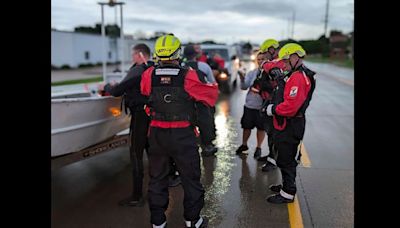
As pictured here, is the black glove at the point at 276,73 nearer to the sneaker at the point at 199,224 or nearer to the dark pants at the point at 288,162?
the dark pants at the point at 288,162

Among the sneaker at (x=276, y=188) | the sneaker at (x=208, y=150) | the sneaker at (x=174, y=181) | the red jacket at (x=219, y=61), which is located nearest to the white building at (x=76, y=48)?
the red jacket at (x=219, y=61)

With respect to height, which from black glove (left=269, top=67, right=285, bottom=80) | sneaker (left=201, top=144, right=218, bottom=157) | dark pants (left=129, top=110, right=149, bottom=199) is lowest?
sneaker (left=201, top=144, right=218, bottom=157)

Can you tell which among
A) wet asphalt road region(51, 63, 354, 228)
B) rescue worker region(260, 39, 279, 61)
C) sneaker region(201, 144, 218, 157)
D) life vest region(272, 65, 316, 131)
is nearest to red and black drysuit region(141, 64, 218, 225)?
wet asphalt road region(51, 63, 354, 228)

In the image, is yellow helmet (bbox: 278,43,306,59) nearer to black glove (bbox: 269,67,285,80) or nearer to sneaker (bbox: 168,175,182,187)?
black glove (bbox: 269,67,285,80)

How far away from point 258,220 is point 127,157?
3135mm

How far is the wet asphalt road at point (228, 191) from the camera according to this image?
417cm

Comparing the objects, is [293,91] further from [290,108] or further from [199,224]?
[199,224]

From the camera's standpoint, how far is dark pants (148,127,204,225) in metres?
3.56

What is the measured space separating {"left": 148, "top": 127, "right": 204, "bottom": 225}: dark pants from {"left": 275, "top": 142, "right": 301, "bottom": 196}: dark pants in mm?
1185

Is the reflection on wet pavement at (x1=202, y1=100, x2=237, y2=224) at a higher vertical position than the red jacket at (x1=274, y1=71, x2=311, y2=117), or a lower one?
lower

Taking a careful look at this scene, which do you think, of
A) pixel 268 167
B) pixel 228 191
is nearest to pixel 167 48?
pixel 228 191

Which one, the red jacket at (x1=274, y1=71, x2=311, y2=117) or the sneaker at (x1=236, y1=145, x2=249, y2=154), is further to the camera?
the sneaker at (x1=236, y1=145, x2=249, y2=154)
